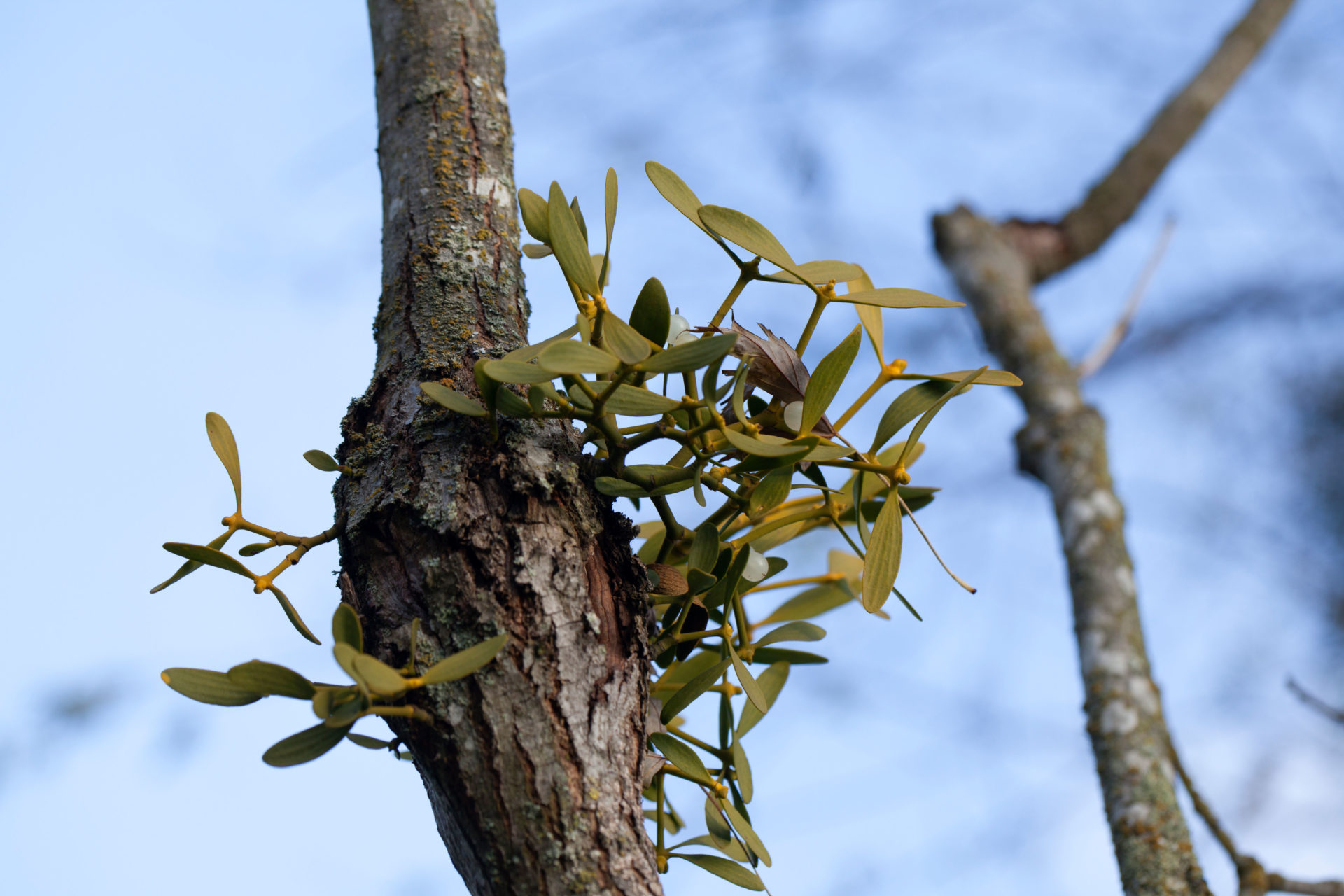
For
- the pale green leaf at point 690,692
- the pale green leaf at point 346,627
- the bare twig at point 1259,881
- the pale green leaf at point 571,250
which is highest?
the pale green leaf at point 571,250

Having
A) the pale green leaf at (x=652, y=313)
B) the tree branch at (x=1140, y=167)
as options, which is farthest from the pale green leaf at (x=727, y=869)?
the tree branch at (x=1140, y=167)

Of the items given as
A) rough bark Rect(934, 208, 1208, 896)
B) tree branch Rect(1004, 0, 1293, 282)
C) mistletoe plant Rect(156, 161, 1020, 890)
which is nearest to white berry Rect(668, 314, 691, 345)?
mistletoe plant Rect(156, 161, 1020, 890)

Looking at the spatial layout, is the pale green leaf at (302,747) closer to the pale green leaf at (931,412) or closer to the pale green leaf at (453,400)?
the pale green leaf at (453,400)

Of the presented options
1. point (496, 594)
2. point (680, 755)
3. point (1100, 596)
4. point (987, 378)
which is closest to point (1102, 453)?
point (1100, 596)

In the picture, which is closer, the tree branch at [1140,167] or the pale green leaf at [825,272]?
the pale green leaf at [825,272]

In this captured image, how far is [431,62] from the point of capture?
2.31 ft

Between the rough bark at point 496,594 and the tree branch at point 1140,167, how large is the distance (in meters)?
1.53

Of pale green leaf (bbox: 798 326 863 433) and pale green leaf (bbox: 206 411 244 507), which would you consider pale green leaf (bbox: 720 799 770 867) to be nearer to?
pale green leaf (bbox: 798 326 863 433)

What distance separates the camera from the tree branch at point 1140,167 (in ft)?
5.88

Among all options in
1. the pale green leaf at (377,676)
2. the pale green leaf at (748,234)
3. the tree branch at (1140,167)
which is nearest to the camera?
the pale green leaf at (377,676)

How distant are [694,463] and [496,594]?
5.8 inches

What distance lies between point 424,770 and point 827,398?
0.30 metres

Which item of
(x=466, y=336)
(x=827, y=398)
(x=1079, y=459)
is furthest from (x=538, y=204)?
(x=1079, y=459)

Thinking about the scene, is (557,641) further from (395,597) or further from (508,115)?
(508,115)
